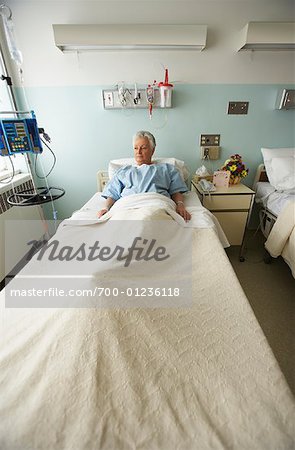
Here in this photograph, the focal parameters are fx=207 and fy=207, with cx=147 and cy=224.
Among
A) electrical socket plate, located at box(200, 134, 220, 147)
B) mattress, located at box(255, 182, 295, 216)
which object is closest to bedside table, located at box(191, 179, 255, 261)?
mattress, located at box(255, 182, 295, 216)

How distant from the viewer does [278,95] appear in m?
1.97

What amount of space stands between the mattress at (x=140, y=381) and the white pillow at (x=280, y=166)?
1.54m

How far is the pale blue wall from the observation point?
6.40 ft

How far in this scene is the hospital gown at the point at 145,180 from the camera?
1.65 m

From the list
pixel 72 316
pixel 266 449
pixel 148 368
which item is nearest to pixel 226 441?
pixel 266 449

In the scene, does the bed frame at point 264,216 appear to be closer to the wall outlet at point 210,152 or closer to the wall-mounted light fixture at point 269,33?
the wall outlet at point 210,152

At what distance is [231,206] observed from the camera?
181cm

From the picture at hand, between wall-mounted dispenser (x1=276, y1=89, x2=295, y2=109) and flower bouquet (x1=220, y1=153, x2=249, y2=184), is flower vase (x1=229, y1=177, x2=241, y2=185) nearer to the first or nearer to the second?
flower bouquet (x1=220, y1=153, x2=249, y2=184)

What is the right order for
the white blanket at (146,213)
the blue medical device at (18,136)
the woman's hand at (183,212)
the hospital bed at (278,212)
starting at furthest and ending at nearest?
the hospital bed at (278,212) < the woman's hand at (183,212) < the blue medical device at (18,136) < the white blanket at (146,213)

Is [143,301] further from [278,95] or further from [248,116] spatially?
[278,95]

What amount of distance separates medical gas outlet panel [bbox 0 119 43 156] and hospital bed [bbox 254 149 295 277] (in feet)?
6.14

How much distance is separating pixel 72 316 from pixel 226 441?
1.58ft

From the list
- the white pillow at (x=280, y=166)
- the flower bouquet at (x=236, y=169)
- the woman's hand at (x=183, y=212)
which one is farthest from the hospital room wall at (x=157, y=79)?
the woman's hand at (x=183, y=212)

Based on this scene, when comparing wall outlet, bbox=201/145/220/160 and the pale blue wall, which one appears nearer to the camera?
the pale blue wall
